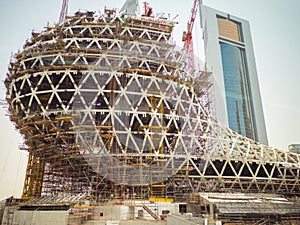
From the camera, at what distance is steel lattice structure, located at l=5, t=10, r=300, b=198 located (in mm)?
25938

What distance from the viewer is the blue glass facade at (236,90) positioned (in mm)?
75562

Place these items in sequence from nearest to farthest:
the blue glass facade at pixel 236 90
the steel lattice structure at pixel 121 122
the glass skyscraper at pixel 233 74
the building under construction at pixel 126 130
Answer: the building under construction at pixel 126 130, the steel lattice structure at pixel 121 122, the glass skyscraper at pixel 233 74, the blue glass facade at pixel 236 90

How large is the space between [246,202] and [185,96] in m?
14.0

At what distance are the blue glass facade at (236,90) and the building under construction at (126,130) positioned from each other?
139 ft

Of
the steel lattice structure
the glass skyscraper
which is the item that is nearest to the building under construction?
the steel lattice structure

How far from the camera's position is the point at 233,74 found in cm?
7969

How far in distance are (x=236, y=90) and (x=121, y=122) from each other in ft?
201

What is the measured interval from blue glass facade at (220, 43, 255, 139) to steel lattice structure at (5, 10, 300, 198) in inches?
1685

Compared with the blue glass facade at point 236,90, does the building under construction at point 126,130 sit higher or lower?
lower

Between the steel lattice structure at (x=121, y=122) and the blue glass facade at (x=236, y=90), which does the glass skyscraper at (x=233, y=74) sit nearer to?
the blue glass facade at (x=236, y=90)

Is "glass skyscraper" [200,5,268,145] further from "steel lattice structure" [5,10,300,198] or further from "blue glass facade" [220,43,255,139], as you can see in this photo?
"steel lattice structure" [5,10,300,198]

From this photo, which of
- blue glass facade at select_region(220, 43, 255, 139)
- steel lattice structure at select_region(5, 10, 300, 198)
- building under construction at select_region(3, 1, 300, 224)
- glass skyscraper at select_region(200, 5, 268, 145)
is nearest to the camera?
building under construction at select_region(3, 1, 300, 224)

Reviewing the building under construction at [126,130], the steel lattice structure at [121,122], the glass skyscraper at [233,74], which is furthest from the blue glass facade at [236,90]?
the steel lattice structure at [121,122]

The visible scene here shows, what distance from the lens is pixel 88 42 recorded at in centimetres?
3038
